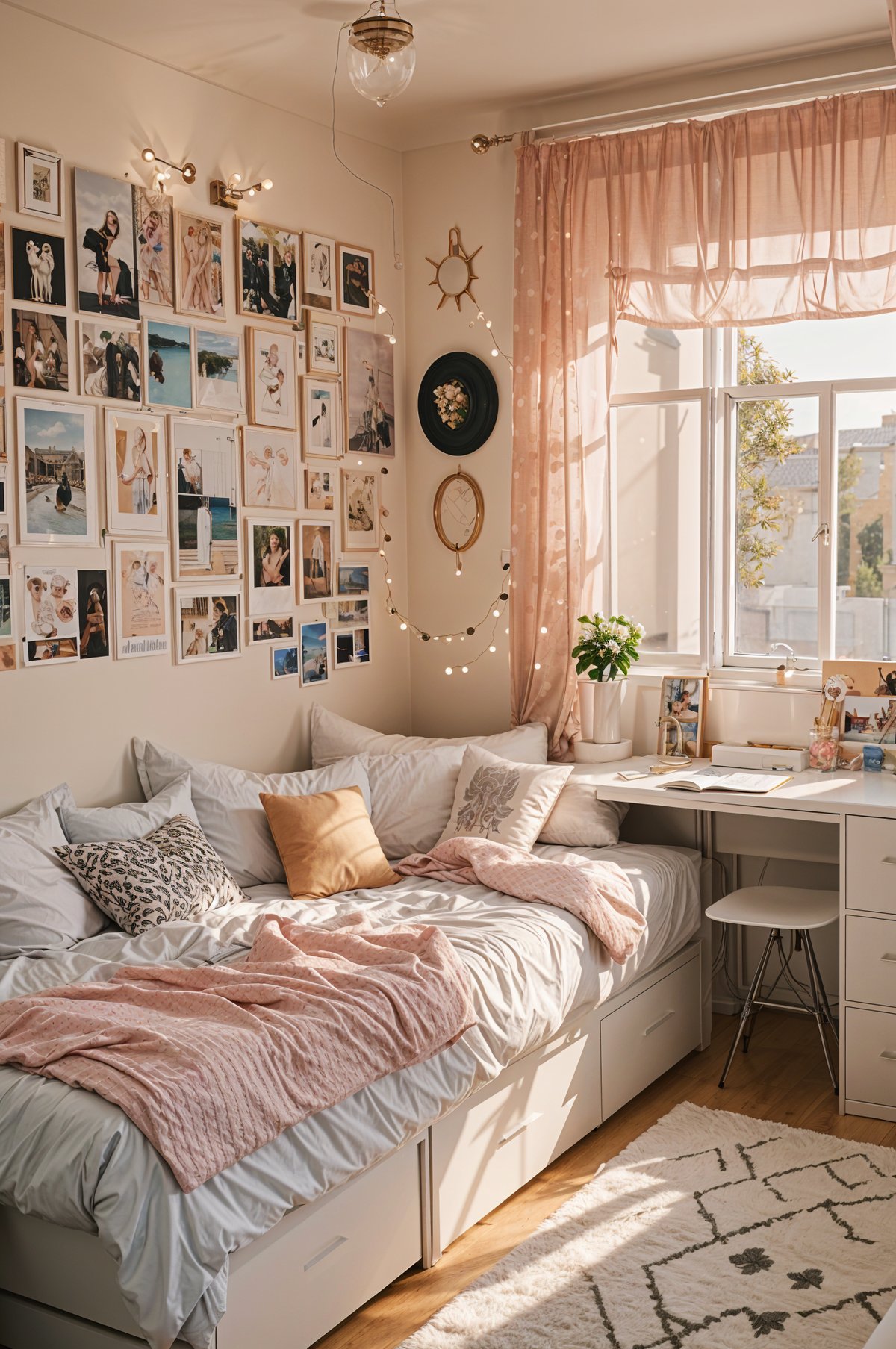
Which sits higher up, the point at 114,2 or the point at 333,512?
the point at 114,2

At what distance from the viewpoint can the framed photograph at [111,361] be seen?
3.08m

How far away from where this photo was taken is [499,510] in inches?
162

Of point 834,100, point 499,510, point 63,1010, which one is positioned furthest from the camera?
point 499,510

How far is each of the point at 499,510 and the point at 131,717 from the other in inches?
57.8

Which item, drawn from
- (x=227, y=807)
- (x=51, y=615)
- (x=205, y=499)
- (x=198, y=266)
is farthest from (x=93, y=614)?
(x=198, y=266)

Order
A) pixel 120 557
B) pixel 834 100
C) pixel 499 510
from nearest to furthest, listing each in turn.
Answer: pixel 120 557 → pixel 834 100 → pixel 499 510

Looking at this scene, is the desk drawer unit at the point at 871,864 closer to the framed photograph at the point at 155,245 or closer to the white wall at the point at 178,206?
the white wall at the point at 178,206

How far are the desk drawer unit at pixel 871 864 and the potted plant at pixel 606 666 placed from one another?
92cm

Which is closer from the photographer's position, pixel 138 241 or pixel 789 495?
pixel 138 241

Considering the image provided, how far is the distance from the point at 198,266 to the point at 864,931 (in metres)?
2.48

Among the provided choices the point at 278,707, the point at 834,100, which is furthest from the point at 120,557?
the point at 834,100

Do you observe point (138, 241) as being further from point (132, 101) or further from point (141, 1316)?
point (141, 1316)

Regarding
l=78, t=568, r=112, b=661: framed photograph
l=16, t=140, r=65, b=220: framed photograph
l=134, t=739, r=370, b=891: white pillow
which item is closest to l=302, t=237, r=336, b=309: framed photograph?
l=16, t=140, r=65, b=220: framed photograph

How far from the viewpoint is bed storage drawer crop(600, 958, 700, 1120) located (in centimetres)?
315
